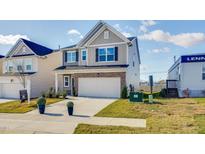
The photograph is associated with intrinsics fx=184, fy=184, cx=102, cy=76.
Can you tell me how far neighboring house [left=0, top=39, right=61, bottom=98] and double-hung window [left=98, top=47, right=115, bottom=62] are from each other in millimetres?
7272

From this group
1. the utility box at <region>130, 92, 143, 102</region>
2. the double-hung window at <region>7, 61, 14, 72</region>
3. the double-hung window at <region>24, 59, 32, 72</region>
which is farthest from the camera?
the double-hung window at <region>7, 61, 14, 72</region>

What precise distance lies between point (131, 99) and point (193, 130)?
7590mm

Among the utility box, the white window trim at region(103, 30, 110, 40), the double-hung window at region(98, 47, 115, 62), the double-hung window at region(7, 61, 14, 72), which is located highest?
the white window trim at region(103, 30, 110, 40)

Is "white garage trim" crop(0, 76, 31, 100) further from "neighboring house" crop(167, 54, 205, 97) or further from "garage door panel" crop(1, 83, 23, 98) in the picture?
"neighboring house" crop(167, 54, 205, 97)

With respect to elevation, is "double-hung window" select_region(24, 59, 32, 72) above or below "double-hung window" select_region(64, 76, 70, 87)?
above

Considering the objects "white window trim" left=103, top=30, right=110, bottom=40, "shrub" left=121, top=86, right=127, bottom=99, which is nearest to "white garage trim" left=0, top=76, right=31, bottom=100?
"white window trim" left=103, top=30, right=110, bottom=40

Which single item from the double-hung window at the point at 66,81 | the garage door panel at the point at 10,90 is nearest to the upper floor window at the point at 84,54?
the double-hung window at the point at 66,81

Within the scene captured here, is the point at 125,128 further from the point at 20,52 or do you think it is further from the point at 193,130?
the point at 20,52

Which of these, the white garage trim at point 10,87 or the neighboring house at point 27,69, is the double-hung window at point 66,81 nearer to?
the neighboring house at point 27,69

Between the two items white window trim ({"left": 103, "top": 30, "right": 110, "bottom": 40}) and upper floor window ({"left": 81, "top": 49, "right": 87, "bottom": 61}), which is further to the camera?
upper floor window ({"left": 81, "top": 49, "right": 87, "bottom": 61})

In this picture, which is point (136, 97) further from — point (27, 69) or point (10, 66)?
point (10, 66)

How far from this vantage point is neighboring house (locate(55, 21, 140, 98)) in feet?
58.2
